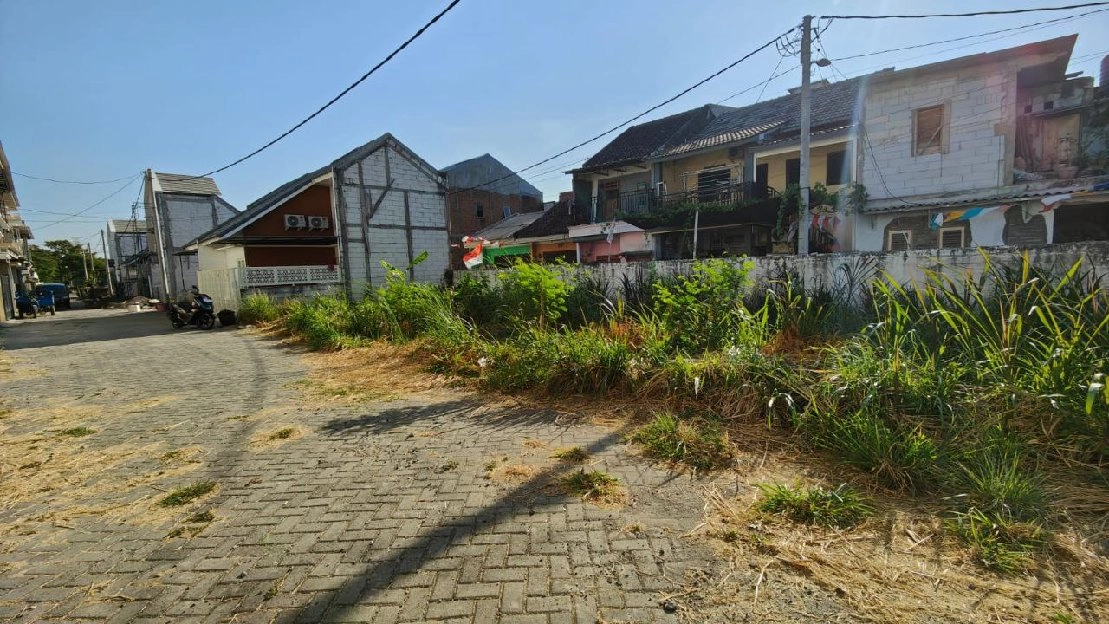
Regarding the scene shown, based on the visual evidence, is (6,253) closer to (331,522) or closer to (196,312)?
(196,312)

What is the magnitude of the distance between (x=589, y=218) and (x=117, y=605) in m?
22.5

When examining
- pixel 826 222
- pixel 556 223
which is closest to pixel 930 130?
pixel 826 222

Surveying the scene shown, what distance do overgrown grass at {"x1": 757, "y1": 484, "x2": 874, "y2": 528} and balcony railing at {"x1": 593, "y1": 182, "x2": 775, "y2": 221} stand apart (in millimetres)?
16181

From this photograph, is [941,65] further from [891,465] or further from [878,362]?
Result: [891,465]

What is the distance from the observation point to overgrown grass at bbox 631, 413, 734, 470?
3.26 m

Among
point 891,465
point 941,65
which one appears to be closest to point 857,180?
point 941,65

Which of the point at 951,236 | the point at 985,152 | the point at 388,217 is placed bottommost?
the point at 951,236

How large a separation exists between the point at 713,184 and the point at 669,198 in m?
1.87

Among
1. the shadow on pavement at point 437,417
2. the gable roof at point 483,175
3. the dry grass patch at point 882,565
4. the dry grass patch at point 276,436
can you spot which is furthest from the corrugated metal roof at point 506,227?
the dry grass patch at point 882,565

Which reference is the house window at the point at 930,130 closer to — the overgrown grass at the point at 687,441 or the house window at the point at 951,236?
the house window at the point at 951,236

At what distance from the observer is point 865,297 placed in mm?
6488

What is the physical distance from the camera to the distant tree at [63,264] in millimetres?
49719

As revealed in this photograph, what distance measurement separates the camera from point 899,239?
14.7m

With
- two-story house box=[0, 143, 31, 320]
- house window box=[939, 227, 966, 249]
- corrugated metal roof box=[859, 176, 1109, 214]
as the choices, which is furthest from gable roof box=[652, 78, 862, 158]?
two-story house box=[0, 143, 31, 320]
